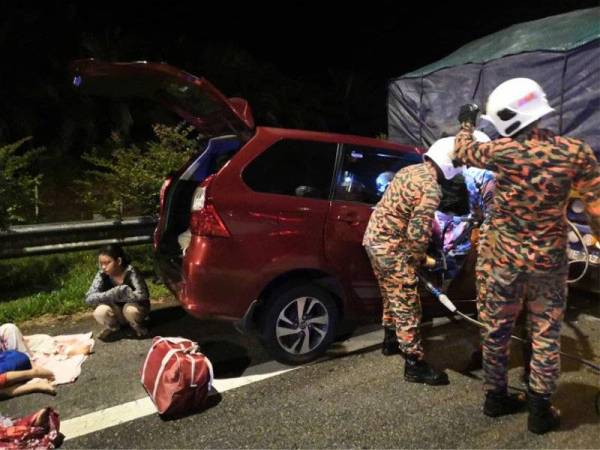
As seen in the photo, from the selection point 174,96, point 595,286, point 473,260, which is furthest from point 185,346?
point 595,286

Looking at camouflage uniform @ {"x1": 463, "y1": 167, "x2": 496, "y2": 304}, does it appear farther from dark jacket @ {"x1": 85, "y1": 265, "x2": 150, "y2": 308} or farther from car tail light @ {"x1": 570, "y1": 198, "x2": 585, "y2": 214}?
dark jacket @ {"x1": 85, "y1": 265, "x2": 150, "y2": 308}

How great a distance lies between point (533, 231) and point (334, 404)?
1546 mm

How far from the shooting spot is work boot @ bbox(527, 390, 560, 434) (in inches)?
120

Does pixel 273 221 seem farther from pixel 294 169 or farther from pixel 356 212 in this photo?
pixel 356 212

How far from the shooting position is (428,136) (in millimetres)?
6586

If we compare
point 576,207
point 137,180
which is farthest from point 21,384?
point 576,207

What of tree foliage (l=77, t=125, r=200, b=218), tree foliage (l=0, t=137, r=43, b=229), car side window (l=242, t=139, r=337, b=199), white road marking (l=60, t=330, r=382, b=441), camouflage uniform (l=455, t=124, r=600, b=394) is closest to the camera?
camouflage uniform (l=455, t=124, r=600, b=394)

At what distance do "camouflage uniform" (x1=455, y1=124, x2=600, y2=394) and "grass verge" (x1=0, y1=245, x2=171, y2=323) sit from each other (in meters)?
3.43

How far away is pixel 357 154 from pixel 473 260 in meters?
1.27

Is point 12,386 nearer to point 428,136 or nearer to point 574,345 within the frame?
point 574,345

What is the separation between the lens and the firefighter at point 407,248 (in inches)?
140

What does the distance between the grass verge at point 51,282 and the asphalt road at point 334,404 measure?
3.39ft

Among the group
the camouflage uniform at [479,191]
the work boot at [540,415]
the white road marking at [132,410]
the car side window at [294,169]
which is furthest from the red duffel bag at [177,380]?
the camouflage uniform at [479,191]

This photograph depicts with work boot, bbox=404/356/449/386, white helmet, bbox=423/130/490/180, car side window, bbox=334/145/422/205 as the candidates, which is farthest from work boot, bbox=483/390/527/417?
car side window, bbox=334/145/422/205
